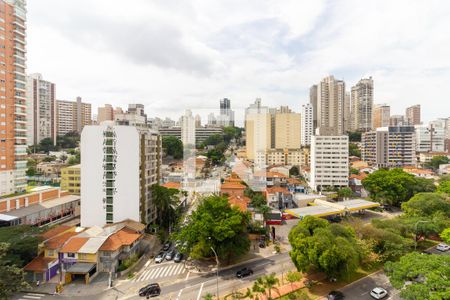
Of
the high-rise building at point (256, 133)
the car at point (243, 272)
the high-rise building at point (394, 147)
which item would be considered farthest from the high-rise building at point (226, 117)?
the car at point (243, 272)

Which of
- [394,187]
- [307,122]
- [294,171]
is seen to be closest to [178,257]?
[394,187]

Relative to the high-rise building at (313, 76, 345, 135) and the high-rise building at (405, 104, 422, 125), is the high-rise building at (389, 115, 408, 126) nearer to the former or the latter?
the high-rise building at (405, 104, 422, 125)

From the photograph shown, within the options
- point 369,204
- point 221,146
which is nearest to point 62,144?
point 221,146

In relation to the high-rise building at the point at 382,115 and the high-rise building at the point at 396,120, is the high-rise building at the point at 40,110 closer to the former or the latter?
the high-rise building at the point at 382,115

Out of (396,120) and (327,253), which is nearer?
(327,253)

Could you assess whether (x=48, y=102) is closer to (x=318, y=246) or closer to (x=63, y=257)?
(x=63, y=257)

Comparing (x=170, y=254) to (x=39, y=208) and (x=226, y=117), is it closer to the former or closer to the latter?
(x=39, y=208)
